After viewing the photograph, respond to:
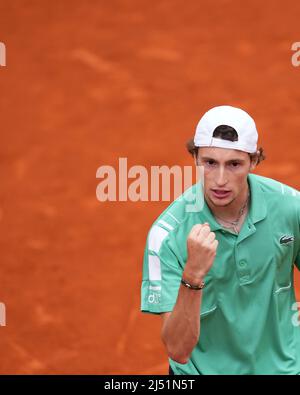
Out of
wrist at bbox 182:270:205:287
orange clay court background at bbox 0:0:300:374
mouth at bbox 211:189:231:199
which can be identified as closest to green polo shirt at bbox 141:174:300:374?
mouth at bbox 211:189:231:199

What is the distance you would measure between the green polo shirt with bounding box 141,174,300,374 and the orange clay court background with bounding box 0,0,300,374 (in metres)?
1.88

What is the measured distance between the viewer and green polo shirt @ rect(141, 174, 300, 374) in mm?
3742

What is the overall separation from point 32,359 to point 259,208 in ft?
7.51

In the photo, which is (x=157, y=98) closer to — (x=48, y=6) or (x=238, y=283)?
(x=48, y=6)

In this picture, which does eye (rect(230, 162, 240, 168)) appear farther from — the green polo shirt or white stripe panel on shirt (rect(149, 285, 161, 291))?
white stripe panel on shirt (rect(149, 285, 161, 291))

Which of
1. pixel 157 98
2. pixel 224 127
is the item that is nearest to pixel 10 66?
pixel 157 98

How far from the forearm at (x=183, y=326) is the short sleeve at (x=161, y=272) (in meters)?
0.13

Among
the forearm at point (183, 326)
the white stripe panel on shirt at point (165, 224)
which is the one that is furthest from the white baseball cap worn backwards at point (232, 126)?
the forearm at point (183, 326)

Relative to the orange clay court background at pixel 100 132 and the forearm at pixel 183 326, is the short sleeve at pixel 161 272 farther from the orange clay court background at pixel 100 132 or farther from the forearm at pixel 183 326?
the orange clay court background at pixel 100 132

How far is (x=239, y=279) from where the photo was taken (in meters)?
3.77

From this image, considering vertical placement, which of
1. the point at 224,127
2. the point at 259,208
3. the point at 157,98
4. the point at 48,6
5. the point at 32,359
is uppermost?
the point at 48,6

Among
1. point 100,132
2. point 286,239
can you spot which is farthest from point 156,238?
point 100,132

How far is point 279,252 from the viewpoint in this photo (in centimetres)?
380

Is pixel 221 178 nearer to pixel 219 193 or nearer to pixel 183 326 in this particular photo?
pixel 219 193
